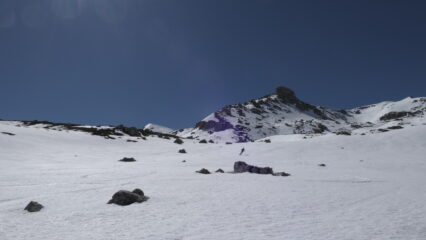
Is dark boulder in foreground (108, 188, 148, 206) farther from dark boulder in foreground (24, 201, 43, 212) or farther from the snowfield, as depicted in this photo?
→ dark boulder in foreground (24, 201, 43, 212)

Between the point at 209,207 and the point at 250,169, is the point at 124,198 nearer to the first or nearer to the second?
the point at 209,207

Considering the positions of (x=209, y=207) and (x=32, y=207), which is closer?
(x=32, y=207)

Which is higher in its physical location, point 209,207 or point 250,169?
point 250,169

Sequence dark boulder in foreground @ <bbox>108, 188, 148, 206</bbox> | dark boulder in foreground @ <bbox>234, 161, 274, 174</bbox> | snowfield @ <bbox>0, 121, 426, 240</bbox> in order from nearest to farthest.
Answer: snowfield @ <bbox>0, 121, 426, 240</bbox>, dark boulder in foreground @ <bbox>108, 188, 148, 206</bbox>, dark boulder in foreground @ <bbox>234, 161, 274, 174</bbox>

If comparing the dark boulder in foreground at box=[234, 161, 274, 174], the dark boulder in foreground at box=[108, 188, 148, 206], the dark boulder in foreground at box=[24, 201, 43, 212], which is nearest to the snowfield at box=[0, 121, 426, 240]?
the dark boulder in foreground at box=[24, 201, 43, 212]

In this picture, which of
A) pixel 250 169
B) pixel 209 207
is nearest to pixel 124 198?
pixel 209 207

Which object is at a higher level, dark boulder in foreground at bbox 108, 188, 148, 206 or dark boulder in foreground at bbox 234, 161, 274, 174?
dark boulder in foreground at bbox 234, 161, 274, 174

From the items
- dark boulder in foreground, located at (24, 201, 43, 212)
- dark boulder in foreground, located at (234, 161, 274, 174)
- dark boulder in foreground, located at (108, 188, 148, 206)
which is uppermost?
dark boulder in foreground, located at (234, 161, 274, 174)

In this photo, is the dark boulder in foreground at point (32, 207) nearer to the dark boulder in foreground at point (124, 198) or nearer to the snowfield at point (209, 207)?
the snowfield at point (209, 207)

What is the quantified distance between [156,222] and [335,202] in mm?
6226

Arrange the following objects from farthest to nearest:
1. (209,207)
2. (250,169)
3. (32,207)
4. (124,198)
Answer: (250,169) → (124,198) → (209,207) → (32,207)

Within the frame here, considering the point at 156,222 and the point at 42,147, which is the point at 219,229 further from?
the point at 42,147

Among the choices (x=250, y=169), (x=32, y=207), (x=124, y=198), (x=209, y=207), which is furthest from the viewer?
(x=250, y=169)

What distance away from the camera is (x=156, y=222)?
24.2ft
